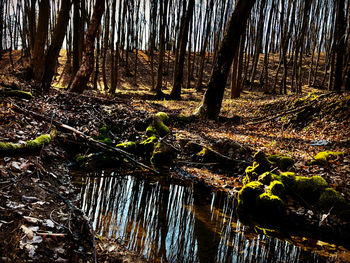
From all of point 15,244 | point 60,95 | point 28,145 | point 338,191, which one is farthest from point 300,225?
point 60,95

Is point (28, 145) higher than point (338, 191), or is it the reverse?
point (28, 145)

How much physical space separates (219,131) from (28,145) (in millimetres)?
6232

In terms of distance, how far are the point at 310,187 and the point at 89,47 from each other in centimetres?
961

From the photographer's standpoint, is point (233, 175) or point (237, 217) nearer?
→ point (237, 217)

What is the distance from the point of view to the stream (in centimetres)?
310

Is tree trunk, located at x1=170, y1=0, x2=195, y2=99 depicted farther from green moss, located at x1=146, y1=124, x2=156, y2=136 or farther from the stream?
the stream

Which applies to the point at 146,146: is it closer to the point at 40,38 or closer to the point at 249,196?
the point at 249,196

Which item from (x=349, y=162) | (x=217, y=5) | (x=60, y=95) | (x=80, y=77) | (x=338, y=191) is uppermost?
(x=217, y=5)

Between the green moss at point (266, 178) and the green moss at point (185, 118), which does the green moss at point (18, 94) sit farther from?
the green moss at point (266, 178)

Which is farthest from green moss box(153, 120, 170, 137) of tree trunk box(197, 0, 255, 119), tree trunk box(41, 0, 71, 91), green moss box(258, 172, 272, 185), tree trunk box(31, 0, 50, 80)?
tree trunk box(31, 0, 50, 80)

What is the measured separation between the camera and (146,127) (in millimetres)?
8297

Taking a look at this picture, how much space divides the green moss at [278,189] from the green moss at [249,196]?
198 mm

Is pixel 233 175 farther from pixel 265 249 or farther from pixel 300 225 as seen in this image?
pixel 265 249

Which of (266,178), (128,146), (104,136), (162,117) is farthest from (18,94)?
(266,178)
